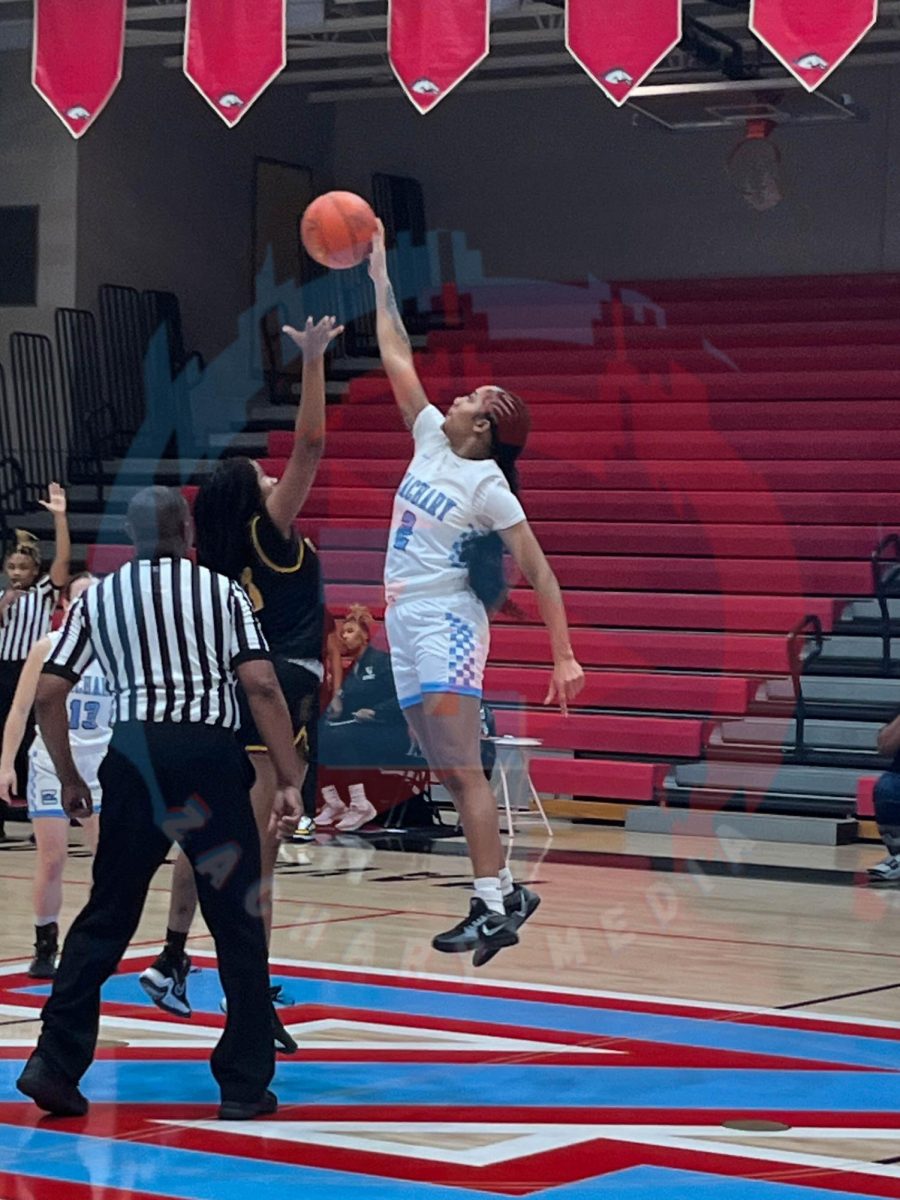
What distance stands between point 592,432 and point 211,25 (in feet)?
24.7

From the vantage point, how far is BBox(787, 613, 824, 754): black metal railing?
12227 millimetres

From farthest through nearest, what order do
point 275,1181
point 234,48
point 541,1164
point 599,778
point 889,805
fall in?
point 599,778, point 889,805, point 234,48, point 541,1164, point 275,1181

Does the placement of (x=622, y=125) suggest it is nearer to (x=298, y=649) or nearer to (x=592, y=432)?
(x=592, y=432)

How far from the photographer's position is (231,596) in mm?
4883

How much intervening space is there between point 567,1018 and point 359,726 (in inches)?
221

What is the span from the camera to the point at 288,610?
5633mm

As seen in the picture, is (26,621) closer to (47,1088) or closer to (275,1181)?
(47,1088)

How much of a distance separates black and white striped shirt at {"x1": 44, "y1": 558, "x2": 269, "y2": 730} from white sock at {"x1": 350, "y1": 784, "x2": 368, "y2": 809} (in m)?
7.02

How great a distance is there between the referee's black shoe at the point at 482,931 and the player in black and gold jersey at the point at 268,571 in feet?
1.76

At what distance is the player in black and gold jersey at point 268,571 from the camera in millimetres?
5430

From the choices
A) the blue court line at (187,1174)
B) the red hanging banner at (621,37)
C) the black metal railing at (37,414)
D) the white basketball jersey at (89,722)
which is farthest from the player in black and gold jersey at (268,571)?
the black metal railing at (37,414)

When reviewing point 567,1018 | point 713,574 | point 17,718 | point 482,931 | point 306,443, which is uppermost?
point 306,443

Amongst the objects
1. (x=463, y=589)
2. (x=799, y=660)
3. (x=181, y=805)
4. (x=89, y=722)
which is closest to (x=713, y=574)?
(x=799, y=660)

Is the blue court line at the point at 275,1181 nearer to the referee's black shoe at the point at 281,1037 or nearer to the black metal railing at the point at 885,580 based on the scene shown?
the referee's black shoe at the point at 281,1037
